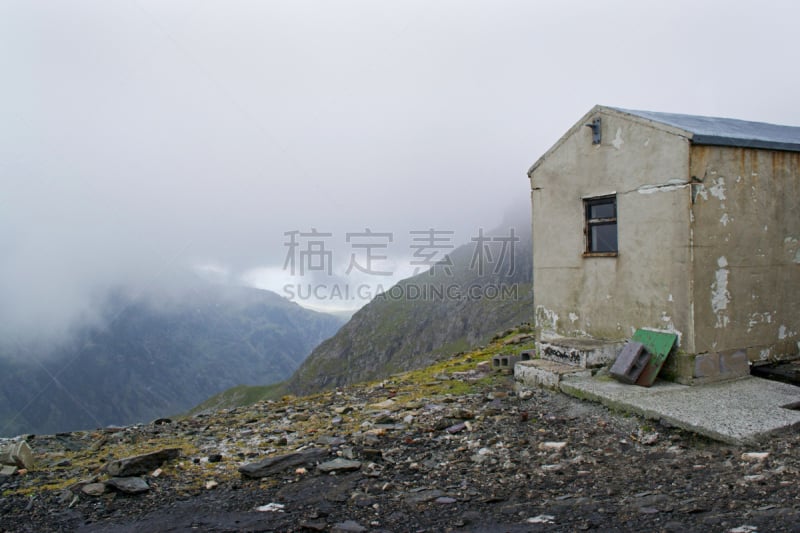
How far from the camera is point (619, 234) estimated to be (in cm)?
888

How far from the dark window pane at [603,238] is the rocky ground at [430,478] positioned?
299cm

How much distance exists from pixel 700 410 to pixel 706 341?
5.40ft

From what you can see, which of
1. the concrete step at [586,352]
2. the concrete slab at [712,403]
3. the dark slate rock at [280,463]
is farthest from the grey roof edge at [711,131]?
the dark slate rock at [280,463]

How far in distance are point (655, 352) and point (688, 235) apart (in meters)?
1.84

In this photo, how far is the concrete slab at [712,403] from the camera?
596 centimetres

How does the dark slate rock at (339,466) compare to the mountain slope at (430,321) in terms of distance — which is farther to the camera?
the mountain slope at (430,321)

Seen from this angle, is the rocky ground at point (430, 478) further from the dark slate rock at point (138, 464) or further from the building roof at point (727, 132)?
the building roof at point (727, 132)

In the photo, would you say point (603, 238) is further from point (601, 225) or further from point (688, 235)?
point (688, 235)

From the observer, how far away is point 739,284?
8164mm

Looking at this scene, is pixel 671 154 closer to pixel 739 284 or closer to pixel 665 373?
pixel 739 284

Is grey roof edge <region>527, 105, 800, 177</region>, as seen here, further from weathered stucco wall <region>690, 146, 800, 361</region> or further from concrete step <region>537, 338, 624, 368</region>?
concrete step <region>537, 338, 624, 368</region>

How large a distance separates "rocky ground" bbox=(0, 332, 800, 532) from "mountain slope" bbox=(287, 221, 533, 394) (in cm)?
10024

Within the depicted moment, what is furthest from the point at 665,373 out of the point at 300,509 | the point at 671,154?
the point at 300,509

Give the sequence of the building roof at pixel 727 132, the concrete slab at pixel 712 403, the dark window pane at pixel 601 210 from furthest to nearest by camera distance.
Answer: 1. the dark window pane at pixel 601 210
2. the building roof at pixel 727 132
3. the concrete slab at pixel 712 403
